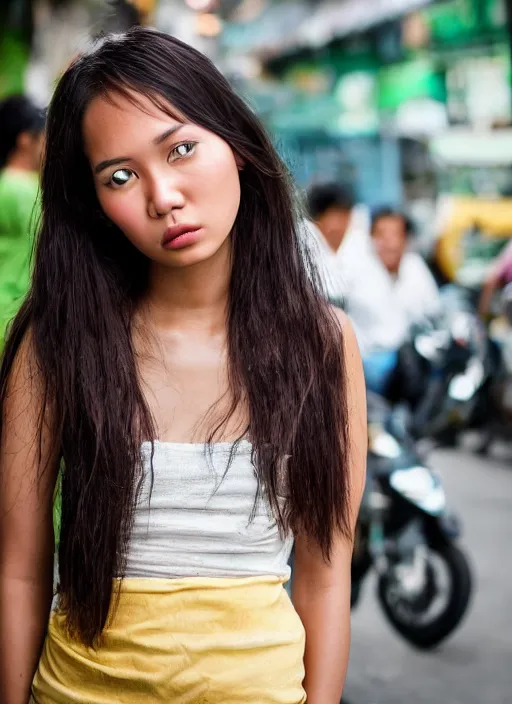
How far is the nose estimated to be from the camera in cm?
156

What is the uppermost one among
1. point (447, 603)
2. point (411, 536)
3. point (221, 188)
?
point (221, 188)

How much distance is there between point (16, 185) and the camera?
13.6 ft

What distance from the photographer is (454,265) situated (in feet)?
44.3

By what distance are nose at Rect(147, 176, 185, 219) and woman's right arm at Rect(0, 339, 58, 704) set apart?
11.1 inches

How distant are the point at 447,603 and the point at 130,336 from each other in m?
3.28

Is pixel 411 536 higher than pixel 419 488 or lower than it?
lower

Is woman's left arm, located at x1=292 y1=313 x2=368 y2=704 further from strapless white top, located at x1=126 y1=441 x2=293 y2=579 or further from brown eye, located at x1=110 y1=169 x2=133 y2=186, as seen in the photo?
brown eye, located at x1=110 y1=169 x2=133 y2=186

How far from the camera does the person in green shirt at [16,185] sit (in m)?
3.57

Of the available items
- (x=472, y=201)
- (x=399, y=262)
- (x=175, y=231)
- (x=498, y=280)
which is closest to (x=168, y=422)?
(x=175, y=231)

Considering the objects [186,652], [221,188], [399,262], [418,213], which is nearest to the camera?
[186,652]

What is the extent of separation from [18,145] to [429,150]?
18.2 meters

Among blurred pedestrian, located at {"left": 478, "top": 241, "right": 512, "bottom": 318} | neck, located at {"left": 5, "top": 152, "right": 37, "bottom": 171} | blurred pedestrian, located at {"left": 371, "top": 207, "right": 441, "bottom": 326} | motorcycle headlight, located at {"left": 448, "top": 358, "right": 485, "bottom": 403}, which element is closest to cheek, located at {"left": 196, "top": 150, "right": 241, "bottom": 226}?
neck, located at {"left": 5, "top": 152, "right": 37, "bottom": 171}

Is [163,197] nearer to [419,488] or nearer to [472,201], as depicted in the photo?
[419,488]

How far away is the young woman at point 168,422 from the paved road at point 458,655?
103 inches
